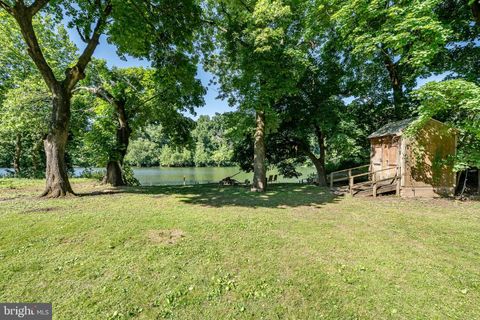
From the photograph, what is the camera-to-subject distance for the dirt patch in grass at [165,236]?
5.11 m

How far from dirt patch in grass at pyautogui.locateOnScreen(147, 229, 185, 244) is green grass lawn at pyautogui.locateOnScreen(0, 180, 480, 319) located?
0.08 ft

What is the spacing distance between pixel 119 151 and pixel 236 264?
476 inches

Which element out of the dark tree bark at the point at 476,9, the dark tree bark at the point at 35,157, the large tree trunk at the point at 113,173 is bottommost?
the large tree trunk at the point at 113,173

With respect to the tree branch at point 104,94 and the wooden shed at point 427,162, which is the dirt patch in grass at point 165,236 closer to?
the wooden shed at point 427,162

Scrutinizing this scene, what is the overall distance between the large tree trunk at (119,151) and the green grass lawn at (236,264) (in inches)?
245

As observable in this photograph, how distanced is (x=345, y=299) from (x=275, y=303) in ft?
3.55

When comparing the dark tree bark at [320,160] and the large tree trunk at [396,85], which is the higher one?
the large tree trunk at [396,85]

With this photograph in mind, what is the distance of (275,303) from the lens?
10.7ft

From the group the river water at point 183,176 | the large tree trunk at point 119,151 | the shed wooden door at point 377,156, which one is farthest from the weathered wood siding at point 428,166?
the large tree trunk at point 119,151

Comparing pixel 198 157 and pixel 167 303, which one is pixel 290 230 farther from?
pixel 198 157

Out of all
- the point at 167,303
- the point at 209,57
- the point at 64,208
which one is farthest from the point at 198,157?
the point at 167,303

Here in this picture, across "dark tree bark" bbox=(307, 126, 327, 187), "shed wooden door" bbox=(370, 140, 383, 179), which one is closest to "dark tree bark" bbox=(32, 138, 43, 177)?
"dark tree bark" bbox=(307, 126, 327, 187)

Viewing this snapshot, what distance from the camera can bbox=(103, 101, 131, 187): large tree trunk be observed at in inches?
528

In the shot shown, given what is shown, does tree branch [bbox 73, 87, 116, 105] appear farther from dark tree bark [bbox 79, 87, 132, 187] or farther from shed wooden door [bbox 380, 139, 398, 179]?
shed wooden door [bbox 380, 139, 398, 179]
